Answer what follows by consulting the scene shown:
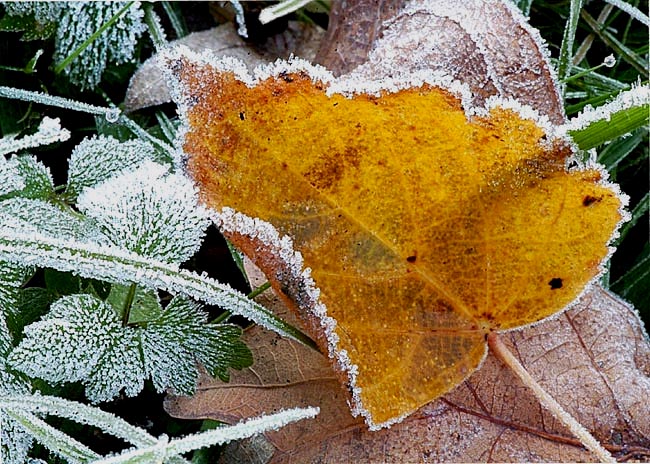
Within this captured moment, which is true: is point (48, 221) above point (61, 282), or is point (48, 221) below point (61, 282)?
above

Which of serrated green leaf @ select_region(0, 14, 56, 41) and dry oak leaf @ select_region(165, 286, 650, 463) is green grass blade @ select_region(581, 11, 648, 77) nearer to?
dry oak leaf @ select_region(165, 286, 650, 463)

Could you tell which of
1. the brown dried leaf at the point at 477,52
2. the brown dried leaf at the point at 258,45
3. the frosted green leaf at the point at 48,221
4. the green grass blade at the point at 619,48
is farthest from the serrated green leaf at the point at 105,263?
the green grass blade at the point at 619,48

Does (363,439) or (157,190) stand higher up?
(157,190)

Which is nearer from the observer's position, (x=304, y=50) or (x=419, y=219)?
(x=419, y=219)

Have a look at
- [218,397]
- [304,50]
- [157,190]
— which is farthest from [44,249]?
[304,50]

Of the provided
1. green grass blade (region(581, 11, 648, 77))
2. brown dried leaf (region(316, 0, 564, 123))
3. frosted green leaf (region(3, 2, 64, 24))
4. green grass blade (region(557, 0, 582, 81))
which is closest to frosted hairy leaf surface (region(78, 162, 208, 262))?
brown dried leaf (region(316, 0, 564, 123))

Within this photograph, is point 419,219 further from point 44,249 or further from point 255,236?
point 44,249

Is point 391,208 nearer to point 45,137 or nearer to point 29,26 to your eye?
point 45,137

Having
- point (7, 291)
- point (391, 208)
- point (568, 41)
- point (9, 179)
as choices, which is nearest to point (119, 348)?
point (7, 291)
